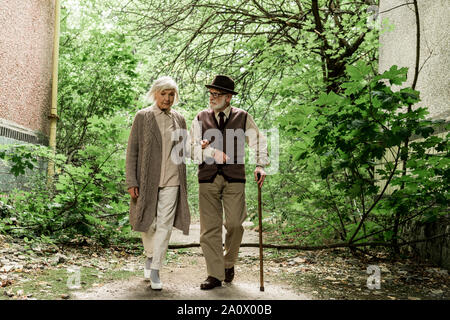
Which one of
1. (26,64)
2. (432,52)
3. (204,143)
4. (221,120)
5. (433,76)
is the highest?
(26,64)

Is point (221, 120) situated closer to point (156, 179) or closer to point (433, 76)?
point (156, 179)

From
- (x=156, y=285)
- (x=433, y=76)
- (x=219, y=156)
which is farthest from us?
(x=433, y=76)

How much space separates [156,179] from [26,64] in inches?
222

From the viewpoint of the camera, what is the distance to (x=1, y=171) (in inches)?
288

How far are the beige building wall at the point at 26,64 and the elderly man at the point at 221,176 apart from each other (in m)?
4.47

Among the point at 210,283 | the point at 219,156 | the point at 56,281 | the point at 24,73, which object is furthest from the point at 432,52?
the point at 24,73

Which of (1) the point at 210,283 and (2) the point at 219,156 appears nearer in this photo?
(1) the point at 210,283

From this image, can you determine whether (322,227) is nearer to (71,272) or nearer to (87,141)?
(71,272)

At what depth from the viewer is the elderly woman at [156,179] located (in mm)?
4750

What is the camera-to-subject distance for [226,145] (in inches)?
195

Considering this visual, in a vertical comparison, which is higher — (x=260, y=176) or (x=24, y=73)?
(x=24, y=73)

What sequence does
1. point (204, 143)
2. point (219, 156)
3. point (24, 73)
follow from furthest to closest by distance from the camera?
point (24, 73)
point (219, 156)
point (204, 143)

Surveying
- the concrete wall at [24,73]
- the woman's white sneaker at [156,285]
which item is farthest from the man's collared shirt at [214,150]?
the concrete wall at [24,73]

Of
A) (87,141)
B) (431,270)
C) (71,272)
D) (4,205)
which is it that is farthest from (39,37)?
(431,270)
